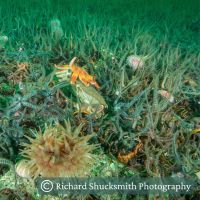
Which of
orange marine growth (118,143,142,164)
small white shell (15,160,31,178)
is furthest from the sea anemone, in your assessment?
orange marine growth (118,143,142,164)

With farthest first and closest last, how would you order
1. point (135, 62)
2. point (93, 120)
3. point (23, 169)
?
point (135, 62), point (93, 120), point (23, 169)

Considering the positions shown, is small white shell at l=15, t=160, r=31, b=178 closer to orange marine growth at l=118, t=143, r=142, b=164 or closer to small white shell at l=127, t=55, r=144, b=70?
orange marine growth at l=118, t=143, r=142, b=164

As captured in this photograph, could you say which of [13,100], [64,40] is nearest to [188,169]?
[13,100]

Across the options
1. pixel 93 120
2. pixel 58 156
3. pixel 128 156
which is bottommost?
pixel 128 156

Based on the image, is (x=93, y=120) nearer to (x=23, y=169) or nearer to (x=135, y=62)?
(x=23, y=169)

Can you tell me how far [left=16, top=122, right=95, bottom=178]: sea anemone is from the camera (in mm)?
1986

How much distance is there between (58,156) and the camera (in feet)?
6.54

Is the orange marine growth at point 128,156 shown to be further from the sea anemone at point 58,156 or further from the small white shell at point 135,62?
the small white shell at point 135,62

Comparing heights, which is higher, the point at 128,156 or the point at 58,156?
the point at 58,156

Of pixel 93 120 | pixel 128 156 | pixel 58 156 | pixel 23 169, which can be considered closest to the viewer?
pixel 58 156

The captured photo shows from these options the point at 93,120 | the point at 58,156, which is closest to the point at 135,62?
the point at 93,120

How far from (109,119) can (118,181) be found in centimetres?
69

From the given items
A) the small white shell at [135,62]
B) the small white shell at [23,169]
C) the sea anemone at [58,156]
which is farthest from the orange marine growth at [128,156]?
the small white shell at [135,62]

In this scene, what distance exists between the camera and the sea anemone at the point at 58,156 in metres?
1.99
